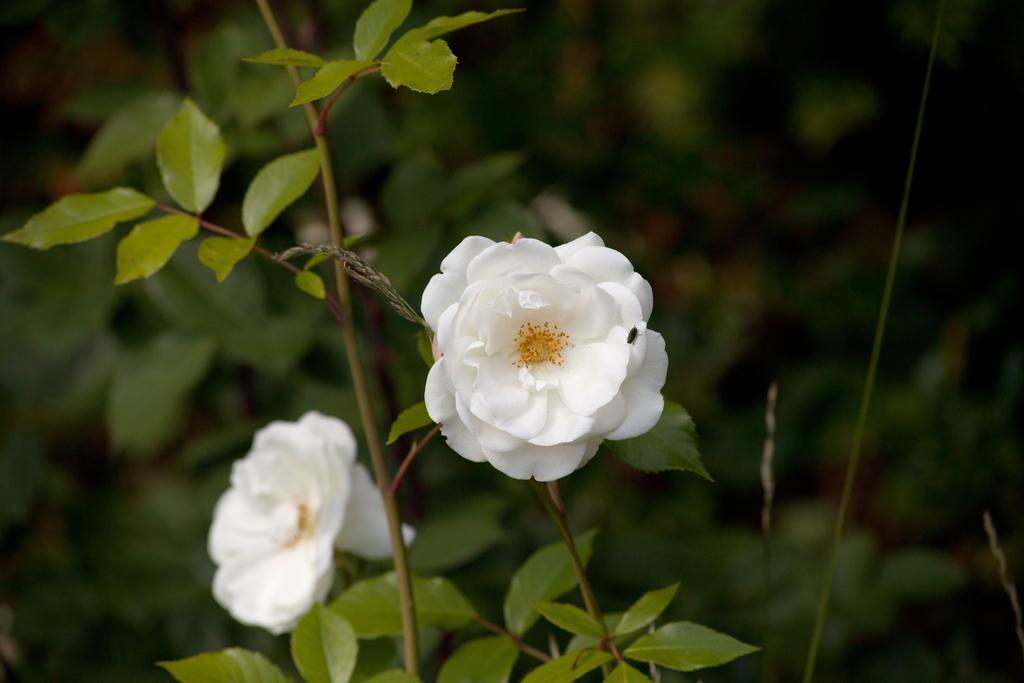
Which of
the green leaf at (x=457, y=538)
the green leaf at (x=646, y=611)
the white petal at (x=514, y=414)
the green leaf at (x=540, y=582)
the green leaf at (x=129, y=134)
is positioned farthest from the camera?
the green leaf at (x=129, y=134)

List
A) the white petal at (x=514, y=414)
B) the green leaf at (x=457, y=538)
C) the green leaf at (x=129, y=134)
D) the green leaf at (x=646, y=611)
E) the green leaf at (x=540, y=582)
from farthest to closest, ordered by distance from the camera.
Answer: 1. the green leaf at (x=129, y=134)
2. the green leaf at (x=457, y=538)
3. the green leaf at (x=540, y=582)
4. the green leaf at (x=646, y=611)
5. the white petal at (x=514, y=414)

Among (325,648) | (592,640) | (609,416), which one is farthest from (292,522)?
(609,416)

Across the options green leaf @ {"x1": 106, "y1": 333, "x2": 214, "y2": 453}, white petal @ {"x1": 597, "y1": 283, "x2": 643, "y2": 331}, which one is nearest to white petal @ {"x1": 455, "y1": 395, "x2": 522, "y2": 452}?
white petal @ {"x1": 597, "y1": 283, "x2": 643, "y2": 331}

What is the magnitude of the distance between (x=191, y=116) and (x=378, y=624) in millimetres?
484

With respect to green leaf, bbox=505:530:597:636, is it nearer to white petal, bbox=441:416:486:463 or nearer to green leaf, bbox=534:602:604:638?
green leaf, bbox=534:602:604:638

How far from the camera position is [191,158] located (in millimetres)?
886

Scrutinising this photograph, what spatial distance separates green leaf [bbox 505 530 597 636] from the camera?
85 centimetres

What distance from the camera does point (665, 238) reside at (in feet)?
8.49

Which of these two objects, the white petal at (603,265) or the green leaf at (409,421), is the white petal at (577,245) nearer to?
the white petal at (603,265)

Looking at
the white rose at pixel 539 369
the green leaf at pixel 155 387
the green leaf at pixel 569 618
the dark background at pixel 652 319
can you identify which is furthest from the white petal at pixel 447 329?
the green leaf at pixel 155 387

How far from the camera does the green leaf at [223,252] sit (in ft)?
2.45

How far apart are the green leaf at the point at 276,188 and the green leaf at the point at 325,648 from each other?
0.31 metres

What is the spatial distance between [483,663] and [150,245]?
0.43 meters

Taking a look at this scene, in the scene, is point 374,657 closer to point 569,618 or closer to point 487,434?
point 569,618
